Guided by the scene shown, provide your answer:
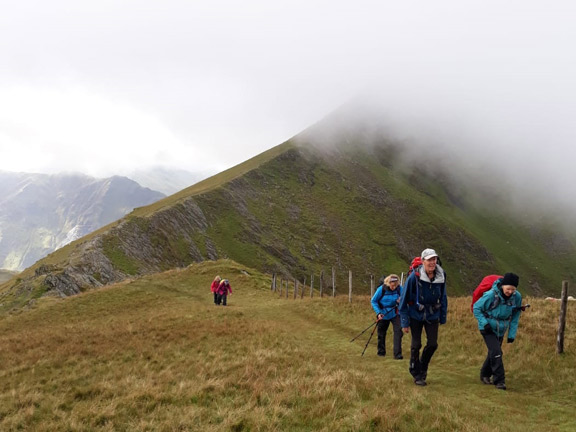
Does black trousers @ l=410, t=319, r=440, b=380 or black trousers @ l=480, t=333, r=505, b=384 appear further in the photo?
black trousers @ l=480, t=333, r=505, b=384

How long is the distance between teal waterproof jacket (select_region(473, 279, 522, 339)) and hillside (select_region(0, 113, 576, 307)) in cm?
4134

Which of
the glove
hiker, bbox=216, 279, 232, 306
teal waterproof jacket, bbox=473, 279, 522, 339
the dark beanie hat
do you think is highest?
the dark beanie hat

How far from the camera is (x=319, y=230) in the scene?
406ft

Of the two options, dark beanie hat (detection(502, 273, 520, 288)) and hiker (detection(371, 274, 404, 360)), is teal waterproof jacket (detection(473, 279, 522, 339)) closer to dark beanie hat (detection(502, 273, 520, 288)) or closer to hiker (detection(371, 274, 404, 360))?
dark beanie hat (detection(502, 273, 520, 288))

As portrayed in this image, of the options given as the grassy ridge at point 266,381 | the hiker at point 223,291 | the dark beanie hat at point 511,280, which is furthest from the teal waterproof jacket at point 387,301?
the hiker at point 223,291

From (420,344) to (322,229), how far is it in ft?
379

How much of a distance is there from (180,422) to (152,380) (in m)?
3.31

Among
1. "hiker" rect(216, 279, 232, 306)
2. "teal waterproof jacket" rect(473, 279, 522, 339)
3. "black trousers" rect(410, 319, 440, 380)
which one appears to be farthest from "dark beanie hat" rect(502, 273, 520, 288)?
"hiker" rect(216, 279, 232, 306)

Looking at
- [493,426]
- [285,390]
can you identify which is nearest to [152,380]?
[285,390]

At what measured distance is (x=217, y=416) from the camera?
766 cm

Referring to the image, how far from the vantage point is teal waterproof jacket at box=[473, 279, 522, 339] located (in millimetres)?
9578

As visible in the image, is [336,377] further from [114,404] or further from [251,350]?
[114,404]

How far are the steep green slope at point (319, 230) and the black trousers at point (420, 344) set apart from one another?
39.9m

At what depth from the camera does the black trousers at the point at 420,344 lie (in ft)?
31.6
